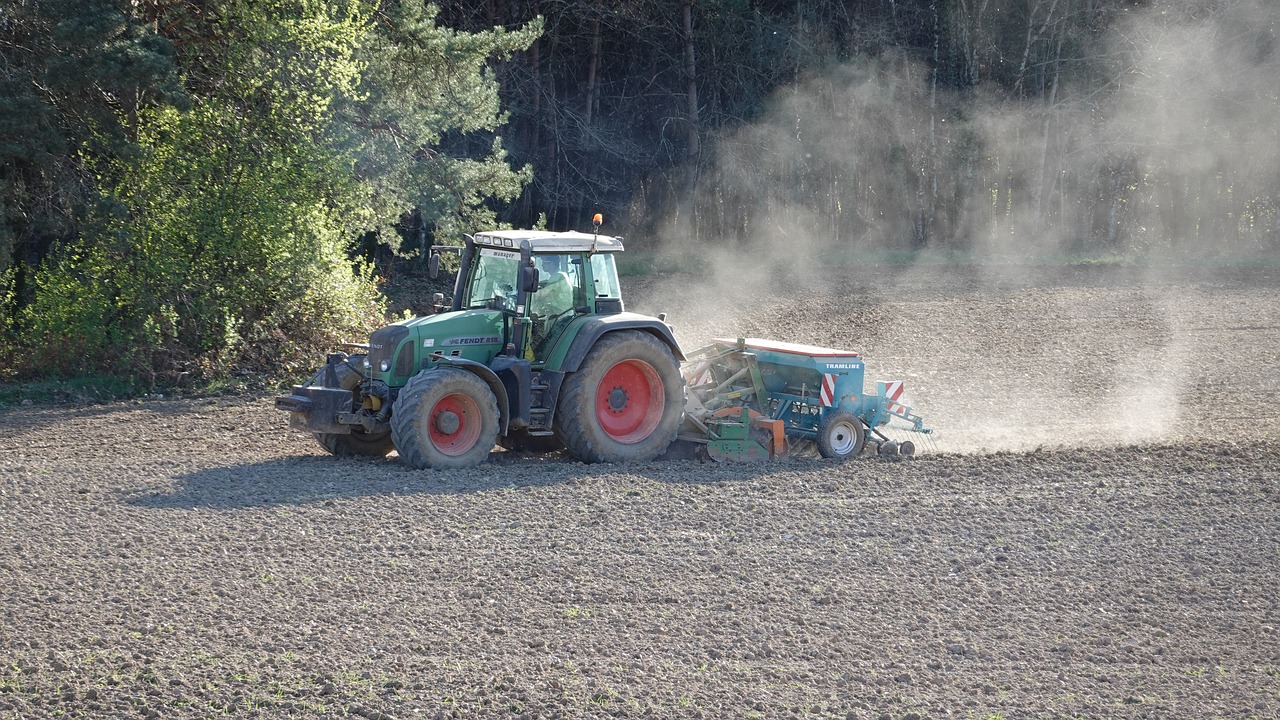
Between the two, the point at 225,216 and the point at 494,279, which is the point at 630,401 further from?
the point at 225,216

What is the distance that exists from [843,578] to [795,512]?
5.52 feet

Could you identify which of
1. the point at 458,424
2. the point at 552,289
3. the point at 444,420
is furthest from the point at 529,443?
the point at 552,289

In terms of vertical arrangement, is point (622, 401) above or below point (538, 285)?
below

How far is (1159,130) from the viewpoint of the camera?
34812mm

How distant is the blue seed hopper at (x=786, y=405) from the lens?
11.8 meters

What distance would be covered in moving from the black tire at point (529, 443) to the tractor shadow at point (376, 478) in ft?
0.52

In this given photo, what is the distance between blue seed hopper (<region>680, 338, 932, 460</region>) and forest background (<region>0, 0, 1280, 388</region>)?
7302mm

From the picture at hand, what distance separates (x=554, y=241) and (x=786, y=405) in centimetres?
277

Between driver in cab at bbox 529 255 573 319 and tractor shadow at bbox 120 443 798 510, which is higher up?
driver in cab at bbox 529 255 573 319

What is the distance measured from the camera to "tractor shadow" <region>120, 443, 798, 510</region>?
9969mm

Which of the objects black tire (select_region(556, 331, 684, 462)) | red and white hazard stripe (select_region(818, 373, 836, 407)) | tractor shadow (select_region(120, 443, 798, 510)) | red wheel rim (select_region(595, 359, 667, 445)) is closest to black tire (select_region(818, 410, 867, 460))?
red and white hazard stripe (select_region(818, 373, 836, 407))

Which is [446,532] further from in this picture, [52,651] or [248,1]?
[248,1]

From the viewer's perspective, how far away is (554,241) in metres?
11.3

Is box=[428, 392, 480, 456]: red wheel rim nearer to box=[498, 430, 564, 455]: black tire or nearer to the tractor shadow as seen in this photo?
the tractor shadow
